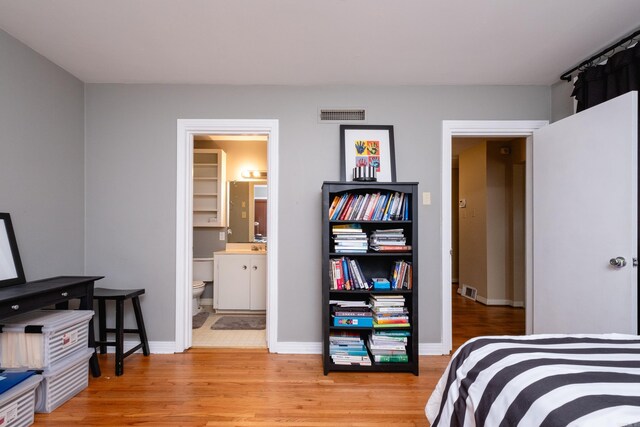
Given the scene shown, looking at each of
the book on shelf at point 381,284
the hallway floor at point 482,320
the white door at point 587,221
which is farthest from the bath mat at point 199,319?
the white door at point 587,221

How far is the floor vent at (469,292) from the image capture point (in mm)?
5031

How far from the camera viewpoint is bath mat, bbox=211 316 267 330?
3.54 m

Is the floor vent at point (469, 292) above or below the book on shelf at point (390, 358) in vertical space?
below

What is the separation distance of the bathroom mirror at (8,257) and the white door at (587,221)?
3.77m

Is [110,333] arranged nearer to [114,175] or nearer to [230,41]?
[114,175]

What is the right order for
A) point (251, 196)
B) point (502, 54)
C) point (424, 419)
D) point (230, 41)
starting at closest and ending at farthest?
1. point (424, 419)
2. point (230, 41)
3. point (502, 54)
4. point (251, 196)

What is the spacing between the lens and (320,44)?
222cm

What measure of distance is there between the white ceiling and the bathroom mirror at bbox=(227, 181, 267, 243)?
6.44ft

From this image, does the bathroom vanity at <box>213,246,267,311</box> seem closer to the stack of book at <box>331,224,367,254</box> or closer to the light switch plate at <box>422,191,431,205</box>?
the stack of book at <box>331,224,367,254</box>

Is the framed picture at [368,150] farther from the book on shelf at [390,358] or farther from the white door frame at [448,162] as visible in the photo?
the book on shelf at [390,358]

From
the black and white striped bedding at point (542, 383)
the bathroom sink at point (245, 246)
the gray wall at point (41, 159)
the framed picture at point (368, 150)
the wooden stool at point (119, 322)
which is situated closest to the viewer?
the black and white striped bedding at point (542, 383)

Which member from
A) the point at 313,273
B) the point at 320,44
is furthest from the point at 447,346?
the point at 320,44

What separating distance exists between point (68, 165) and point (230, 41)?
5.63 ft

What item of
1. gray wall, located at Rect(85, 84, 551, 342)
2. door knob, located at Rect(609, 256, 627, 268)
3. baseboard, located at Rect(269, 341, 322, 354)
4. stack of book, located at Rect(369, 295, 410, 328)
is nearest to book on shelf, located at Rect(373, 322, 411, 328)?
stack of book, located at Rect(369, 295, 410, 328)
